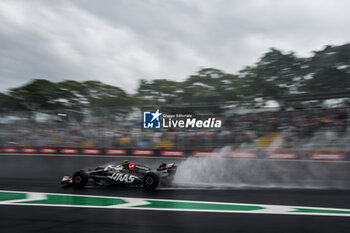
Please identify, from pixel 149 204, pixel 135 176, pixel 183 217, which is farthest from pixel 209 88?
pixel 183 217

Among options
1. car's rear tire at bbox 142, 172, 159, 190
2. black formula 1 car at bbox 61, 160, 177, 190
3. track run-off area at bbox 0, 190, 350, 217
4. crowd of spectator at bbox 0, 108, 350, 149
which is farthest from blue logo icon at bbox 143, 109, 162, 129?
track run-off area at bbox 0, 190, 350, 217

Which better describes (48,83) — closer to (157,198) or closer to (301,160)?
(157,198)

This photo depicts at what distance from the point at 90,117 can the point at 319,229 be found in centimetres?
1054

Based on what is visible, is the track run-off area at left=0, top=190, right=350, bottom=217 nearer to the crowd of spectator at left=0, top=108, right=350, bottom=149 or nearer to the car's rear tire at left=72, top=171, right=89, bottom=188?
the car's rear tire at left=72, top=171, right=89, bottom=188

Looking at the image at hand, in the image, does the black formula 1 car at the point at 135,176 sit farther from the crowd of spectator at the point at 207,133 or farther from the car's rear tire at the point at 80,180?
the crowd of spectator at the point at 207,133

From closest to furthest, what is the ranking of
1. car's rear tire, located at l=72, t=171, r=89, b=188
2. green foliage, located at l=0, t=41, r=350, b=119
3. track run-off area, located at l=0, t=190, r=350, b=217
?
track run-off area, located at l=0, t=190, r=350, b=217
car's rear tire, located at l=72, t=171, r=89, b=188
green foliage, located at l=0, t=41, r=350, b=119

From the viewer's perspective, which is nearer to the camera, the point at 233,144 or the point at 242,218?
the point at 242,218

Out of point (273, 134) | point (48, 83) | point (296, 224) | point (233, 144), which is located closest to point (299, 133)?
point (273, 134)

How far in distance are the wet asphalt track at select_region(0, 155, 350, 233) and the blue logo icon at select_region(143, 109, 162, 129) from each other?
345 cm

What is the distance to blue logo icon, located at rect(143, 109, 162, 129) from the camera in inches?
474

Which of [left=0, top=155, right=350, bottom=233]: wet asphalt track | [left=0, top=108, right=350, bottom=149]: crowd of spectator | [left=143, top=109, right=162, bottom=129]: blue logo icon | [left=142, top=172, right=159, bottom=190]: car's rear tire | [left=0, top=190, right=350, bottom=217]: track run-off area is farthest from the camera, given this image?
[left=143, top=109, right=162, bottom=129]: blue logo icon

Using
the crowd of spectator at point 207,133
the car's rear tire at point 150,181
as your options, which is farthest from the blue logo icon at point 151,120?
the car's rear tire at point 150,181

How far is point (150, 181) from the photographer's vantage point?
29.3 feet

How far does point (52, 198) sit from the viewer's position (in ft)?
26.7
